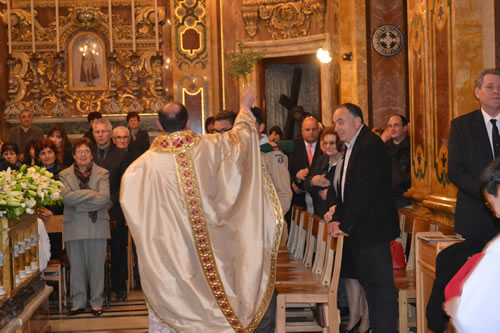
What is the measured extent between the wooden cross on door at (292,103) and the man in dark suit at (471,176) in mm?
9738

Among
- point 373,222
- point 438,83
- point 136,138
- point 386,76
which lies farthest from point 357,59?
point 373,222

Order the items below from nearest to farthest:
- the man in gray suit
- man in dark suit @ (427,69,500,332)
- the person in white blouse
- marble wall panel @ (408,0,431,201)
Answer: the person in white blouse
man in dark suit @ (427,69,500,332)
marble wall panel @ (408,0,431,201)
the man in gray suit

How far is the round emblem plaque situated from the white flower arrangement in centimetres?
607

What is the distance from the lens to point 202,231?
4.46 m

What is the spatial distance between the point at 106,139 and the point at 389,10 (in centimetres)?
466

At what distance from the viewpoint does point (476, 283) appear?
1.96m

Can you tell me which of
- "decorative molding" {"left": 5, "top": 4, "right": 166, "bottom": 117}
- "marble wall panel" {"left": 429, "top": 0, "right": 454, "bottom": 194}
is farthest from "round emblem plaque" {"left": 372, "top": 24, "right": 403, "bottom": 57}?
"decorative molding" {"left": 5, "top": 4, "right": 166, "bottom": 117}

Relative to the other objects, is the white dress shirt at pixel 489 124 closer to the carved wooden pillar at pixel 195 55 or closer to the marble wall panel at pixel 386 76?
the marble wall panel at pixel 386 76

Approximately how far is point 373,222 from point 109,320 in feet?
10.1

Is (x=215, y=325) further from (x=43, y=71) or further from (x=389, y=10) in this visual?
(x=43, y=71)

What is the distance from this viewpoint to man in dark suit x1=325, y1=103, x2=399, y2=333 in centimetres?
472

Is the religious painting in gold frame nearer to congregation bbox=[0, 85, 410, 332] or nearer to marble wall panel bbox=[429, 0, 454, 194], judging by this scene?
congregation bbox=[0, 85, 410, 332]

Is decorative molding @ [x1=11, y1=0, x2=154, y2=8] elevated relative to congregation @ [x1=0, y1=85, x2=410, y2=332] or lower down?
elevated

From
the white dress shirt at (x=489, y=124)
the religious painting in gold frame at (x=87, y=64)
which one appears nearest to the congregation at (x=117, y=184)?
the white dress shirt at (x=489, y=124)
